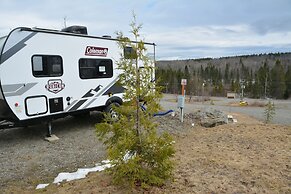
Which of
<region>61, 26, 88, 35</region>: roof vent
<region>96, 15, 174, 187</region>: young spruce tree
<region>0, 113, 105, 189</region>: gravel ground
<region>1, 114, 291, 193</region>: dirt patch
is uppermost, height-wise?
<region>61, 26, 88, 35</region>: roof vent

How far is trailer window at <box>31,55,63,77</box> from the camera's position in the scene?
5.93 meters

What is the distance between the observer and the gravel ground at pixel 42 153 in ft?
14.9

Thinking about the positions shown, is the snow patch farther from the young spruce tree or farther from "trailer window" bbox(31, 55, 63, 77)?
"trailer window" bbox(31, 55, 63, 77)

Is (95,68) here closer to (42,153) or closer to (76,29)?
(76,29)

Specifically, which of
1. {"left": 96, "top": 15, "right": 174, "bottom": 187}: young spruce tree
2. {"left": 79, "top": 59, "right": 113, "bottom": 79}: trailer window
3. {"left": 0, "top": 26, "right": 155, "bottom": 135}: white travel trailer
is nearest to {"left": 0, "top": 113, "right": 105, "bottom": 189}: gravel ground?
{"left": 0, "top": 26, "right": 155, "bottom": 135}: white travel trailer

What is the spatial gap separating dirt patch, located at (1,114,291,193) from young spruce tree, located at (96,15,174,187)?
263mm

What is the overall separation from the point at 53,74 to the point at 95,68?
139 cm

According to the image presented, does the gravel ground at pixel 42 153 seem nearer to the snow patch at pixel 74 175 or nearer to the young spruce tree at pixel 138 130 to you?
the snow patch at pixel 74 175

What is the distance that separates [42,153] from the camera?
18.5ft

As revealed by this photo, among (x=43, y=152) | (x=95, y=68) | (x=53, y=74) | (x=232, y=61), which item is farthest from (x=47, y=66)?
(x=232, y=61)

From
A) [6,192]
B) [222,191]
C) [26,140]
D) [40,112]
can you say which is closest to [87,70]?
[40,112]

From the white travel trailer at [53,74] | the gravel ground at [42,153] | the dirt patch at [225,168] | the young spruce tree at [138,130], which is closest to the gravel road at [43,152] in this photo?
the gravel ground at [42,153]

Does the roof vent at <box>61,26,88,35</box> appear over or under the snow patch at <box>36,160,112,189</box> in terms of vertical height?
over

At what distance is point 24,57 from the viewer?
5684mm
